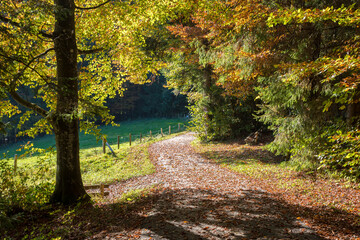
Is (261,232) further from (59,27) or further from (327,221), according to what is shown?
(59,27)

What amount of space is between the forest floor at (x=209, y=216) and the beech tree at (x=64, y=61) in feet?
5.35

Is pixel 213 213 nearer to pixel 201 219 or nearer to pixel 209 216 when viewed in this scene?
pixel 209 216

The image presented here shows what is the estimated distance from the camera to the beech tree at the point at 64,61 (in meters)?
4.80

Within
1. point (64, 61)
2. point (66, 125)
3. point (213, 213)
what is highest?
point (64, 61)

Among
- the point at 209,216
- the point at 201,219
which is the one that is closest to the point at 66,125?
the point at 201,219

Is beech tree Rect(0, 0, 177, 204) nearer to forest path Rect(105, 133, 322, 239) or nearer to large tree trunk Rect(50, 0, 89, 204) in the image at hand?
large tree trunk Rect(50, 0, 89, 204)

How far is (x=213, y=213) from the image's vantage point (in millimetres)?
5527

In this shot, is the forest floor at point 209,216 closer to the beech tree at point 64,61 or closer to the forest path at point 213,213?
the forest path at point 213,213

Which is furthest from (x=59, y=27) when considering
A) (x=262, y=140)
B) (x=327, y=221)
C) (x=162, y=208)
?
(x=262, y=140)

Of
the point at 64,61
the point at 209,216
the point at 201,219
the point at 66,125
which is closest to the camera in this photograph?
the point at 201,219

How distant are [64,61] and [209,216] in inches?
233

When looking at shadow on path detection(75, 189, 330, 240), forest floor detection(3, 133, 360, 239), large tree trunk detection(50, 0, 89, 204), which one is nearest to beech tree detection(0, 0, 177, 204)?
large tree trunk detection(50, 0, 89, 204)

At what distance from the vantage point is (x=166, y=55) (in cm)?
1641

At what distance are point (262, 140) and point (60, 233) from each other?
13.5 metres
